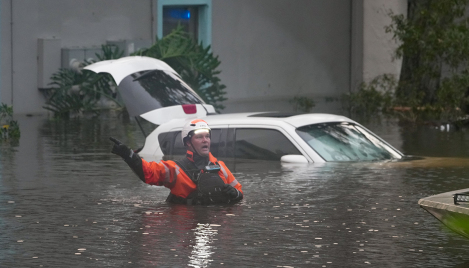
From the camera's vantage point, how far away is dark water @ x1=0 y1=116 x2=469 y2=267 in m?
7.66

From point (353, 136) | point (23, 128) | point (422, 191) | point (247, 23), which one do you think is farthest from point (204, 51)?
point (422, 191)

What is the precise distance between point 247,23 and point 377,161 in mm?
17437

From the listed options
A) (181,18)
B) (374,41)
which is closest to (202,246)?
(181,18)

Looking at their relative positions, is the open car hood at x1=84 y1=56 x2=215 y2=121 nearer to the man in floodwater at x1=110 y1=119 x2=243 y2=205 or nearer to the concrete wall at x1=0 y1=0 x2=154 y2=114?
the man in floodwater at x1=110 y1=119 x2=243 y2=205

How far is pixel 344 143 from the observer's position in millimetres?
13156

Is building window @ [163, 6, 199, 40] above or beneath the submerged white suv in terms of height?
above

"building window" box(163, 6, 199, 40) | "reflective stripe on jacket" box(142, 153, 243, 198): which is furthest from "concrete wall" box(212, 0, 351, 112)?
"reflective stripe on jacket" box(142, 153, 243, 198)

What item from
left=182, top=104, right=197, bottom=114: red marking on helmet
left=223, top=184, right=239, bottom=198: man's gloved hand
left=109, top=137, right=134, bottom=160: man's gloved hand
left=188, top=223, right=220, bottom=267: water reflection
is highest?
left=182, top=104, right=197, bottom=114: red marking on helmet

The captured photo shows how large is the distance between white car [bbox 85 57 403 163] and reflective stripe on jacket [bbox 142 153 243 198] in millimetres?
2762

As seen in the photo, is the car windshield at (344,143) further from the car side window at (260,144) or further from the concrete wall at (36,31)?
the concrete wall at (36,31)

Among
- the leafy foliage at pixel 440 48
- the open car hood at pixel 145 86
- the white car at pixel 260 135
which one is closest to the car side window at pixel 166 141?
the white car at pixel 260 135

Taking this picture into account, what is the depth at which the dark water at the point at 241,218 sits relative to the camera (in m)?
7.66

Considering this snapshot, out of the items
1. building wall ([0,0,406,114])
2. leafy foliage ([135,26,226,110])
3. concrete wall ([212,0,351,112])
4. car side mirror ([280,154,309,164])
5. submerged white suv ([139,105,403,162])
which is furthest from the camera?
concrete wall ([212,0,351,112])

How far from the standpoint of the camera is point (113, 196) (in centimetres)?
1103
